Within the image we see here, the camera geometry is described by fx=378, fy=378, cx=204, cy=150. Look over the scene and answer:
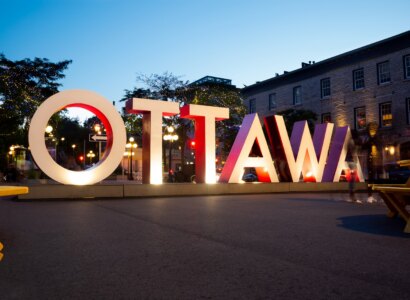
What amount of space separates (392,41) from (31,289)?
31.8 meters

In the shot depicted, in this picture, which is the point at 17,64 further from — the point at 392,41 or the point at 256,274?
the point at 256,274

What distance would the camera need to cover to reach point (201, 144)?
54.0ft

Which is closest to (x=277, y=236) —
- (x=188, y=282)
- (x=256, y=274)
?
(x=256, y=274)

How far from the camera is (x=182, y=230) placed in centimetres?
647

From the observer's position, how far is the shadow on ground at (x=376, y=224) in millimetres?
6402

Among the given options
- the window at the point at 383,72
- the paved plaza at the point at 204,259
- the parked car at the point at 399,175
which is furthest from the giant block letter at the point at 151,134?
the window at the point at 383,72

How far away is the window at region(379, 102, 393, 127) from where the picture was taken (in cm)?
2929

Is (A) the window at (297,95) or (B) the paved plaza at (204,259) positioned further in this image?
(A) the window at (297,95)

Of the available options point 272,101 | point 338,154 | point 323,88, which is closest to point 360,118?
point 323,88

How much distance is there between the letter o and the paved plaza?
19.1 feet

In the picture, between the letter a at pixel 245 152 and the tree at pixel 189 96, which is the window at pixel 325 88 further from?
the letter a at pixel 245 152

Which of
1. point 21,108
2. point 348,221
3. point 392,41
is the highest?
point 392,41

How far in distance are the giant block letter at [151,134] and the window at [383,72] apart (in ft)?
70.6

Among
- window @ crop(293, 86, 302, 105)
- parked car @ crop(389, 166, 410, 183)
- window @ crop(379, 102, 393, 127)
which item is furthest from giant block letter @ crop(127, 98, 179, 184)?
window @ crop(293, 86, 302, 105)
